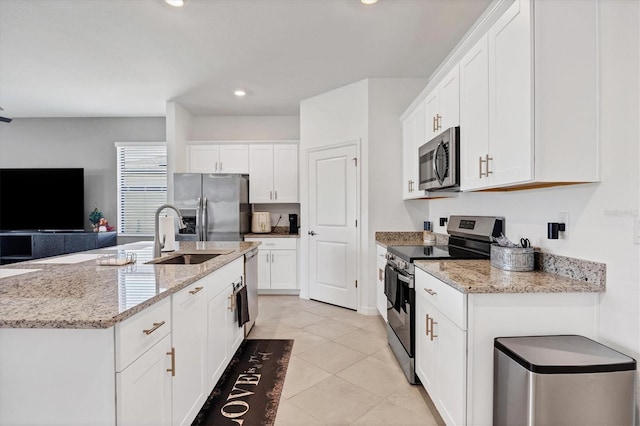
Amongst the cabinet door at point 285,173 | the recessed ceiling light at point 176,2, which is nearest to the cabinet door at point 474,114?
the recessed ceiling light at point 176,2

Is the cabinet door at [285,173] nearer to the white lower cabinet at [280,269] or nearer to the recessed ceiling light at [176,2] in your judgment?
the white lower cabinet at [280,269]

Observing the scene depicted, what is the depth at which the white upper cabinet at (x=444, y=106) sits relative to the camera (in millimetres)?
2320

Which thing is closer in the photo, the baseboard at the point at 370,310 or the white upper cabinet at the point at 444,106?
the white upper cabinet at the point at 444,106

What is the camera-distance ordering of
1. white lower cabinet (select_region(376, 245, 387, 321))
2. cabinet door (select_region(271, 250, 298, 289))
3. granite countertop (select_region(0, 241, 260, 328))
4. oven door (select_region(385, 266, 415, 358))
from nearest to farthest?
granite countertop (select_region(0, 241, 260, 328)) → oven door (select_region(385, 266, 415, 358)) → white lower cabinet (select_region(376, 245, 387, 321)) → cabinet door (select_region(271, 250, 298, 289))

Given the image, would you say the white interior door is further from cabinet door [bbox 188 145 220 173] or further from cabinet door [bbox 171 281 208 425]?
cabinet door [bbox 171 281 208 425]

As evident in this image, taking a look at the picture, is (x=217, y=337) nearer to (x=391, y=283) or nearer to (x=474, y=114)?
(x=391, y=283)

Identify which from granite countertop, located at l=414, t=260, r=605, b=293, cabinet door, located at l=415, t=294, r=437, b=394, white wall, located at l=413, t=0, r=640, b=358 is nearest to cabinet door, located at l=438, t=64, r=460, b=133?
white wall, located at l=413, t=0, r=640, b=358

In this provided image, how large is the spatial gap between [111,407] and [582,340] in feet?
6.08

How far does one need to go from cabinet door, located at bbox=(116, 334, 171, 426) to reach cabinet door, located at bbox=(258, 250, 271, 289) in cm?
331

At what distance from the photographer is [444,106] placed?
2.53 m

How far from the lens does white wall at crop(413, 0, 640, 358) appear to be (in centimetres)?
137

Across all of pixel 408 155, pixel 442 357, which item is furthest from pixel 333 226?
pixel 442 357

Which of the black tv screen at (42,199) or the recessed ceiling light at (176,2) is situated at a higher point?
the recessed ceiling light at (176,2)

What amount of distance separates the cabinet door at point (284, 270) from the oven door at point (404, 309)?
7.37 ft
